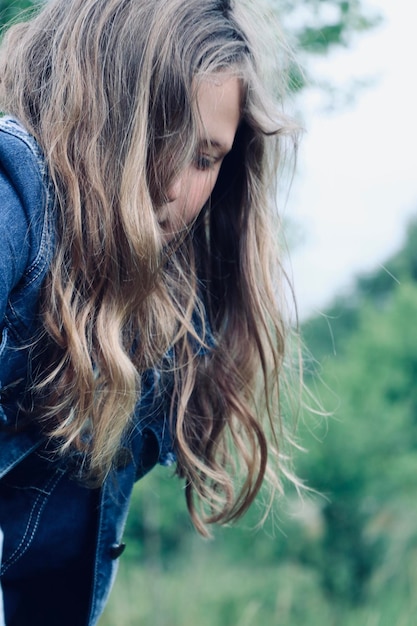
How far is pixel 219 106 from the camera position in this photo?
157 centimetres

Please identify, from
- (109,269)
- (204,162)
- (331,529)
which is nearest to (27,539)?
(109,269)

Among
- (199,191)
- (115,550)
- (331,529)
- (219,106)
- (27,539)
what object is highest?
(219,106)

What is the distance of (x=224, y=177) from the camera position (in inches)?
74.9

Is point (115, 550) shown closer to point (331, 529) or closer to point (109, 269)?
point (109, 269)

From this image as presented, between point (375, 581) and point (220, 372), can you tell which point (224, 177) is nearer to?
point (220, 372)

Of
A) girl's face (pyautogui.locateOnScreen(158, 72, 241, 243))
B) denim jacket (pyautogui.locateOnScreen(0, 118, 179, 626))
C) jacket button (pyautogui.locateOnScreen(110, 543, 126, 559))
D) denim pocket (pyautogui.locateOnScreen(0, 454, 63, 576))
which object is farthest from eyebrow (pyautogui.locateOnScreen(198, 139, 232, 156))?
jacket button (pyautogui.locateOnScreen(110, 543, 126, 559))

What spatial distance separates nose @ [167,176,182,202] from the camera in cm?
153

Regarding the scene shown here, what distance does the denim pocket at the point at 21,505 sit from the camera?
1.54 metres

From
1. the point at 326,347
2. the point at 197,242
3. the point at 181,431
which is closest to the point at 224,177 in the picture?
the point at 197,242

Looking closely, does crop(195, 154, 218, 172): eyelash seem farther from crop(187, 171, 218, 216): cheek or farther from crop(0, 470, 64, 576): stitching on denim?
crop(0, 470, 64, 576): stitching on denim

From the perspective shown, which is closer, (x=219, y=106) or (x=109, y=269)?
(x=109, y=269)

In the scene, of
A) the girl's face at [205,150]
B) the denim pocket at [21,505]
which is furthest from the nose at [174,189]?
the denim pocket at [21,505]

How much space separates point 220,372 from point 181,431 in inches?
7.1

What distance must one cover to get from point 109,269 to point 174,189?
212 mm
